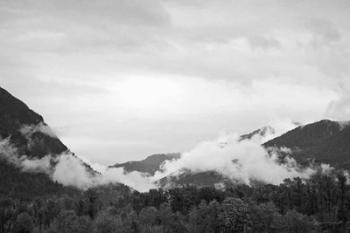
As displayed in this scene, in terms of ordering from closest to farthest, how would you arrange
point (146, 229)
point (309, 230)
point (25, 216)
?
point (146, 229), point (309, 230), point (25, 216)

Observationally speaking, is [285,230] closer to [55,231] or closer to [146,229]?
[146,229]

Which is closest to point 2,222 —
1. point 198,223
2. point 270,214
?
point 198,223

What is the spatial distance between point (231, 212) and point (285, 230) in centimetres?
1923

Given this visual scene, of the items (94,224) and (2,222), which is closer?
(94,224)

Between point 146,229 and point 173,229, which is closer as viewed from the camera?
point 146,229

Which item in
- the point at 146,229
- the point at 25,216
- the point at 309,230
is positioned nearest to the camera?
the point at 146,229

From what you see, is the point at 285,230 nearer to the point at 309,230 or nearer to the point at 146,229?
the point at 309,230

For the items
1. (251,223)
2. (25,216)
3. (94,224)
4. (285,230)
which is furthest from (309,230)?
(25,216)

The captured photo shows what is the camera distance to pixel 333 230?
19575 cm

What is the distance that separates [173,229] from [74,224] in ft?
119

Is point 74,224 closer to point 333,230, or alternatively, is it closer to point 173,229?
point 173,229

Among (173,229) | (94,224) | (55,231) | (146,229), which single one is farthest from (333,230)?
(55,231)

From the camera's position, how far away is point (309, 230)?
173 m

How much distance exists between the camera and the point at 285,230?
577ft
